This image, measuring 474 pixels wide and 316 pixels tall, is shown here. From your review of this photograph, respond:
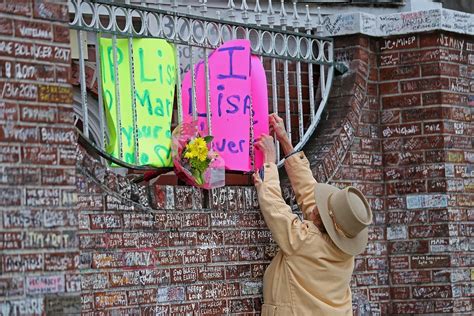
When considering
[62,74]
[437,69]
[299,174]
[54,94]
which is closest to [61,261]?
[54,94]

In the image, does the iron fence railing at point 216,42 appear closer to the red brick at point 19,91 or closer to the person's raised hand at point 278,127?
the person's raised hand at point 278,127

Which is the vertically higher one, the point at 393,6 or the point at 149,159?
the point at 393,6

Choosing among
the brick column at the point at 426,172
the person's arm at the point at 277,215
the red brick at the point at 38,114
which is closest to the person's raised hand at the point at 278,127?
the person's arm at the point at 277,215

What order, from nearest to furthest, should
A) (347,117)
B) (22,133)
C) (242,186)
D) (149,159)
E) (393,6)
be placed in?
(22,133)
(149,159)
(242,186)
(347,117)
(393,6)

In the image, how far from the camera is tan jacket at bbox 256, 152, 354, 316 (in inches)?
295

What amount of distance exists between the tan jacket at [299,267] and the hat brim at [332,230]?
6cm

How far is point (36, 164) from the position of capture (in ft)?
20.5

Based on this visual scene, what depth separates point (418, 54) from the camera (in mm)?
9266

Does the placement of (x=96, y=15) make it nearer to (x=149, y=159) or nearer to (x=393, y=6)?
(x=149, y=159)

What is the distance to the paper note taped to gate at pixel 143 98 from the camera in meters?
7.62

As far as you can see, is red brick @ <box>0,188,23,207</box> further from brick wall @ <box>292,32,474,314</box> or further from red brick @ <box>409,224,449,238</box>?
red brick @ <box>409,224,449,238</box>

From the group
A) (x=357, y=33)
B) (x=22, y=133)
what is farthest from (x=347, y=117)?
(x=22, y=133)

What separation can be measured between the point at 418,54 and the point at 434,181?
36.8 inches

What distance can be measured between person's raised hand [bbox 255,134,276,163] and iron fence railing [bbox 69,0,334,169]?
35 cm
